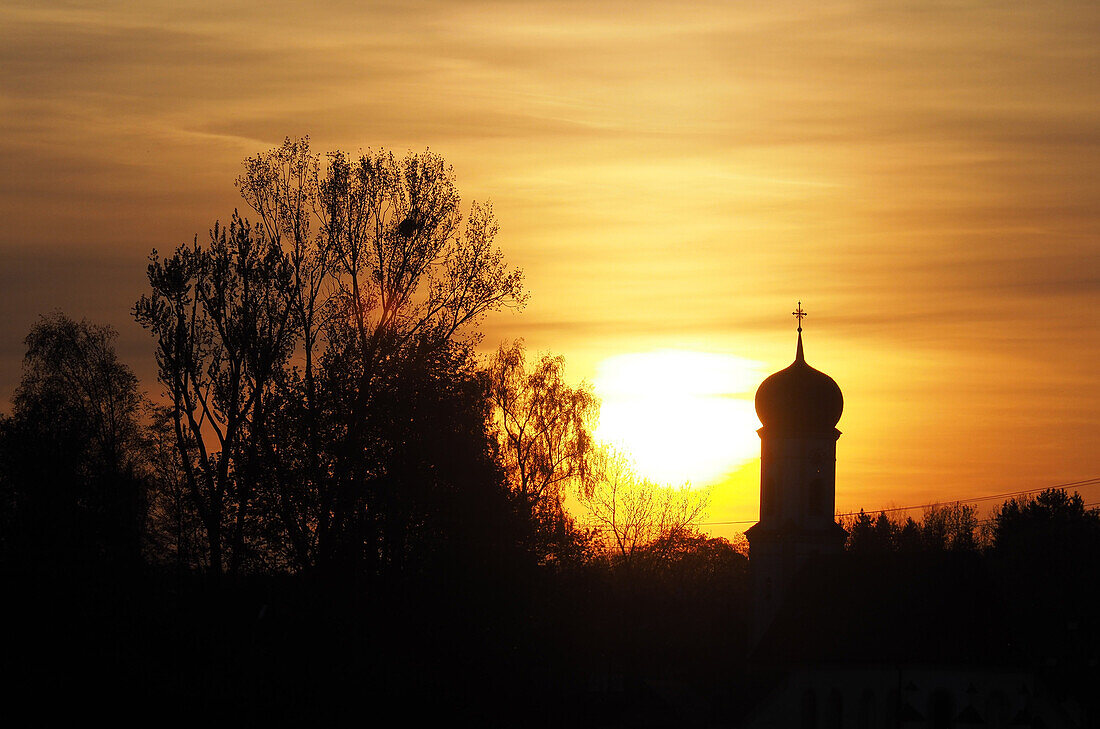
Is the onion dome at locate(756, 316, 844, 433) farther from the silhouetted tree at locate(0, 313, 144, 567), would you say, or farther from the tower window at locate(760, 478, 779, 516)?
the silhouetted tree at locate(0, 313, 144, 567)

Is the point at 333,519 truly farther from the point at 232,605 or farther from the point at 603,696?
the point at 603,696

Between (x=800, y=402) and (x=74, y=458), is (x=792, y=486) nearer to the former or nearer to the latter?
(x=800, y=402)

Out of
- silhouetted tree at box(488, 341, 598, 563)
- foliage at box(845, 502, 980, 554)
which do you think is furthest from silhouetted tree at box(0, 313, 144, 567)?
foliage at box(845, 502, 980, 554)

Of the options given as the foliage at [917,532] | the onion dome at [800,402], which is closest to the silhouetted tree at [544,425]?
the onion dome at [800,402]

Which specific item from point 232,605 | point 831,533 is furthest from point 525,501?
point 831,533

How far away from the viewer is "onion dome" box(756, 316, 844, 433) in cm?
5784

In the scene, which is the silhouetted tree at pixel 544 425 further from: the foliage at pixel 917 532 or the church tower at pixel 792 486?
the foliage at pixel 917 532

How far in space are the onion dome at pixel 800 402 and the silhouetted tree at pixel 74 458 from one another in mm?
23984

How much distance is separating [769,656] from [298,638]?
20.8m

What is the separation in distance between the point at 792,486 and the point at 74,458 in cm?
2692

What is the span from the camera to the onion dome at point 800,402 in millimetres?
57844

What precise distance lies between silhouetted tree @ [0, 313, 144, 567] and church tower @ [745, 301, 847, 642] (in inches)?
928

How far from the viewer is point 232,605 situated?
43.4 meters

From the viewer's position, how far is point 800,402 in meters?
58.2
